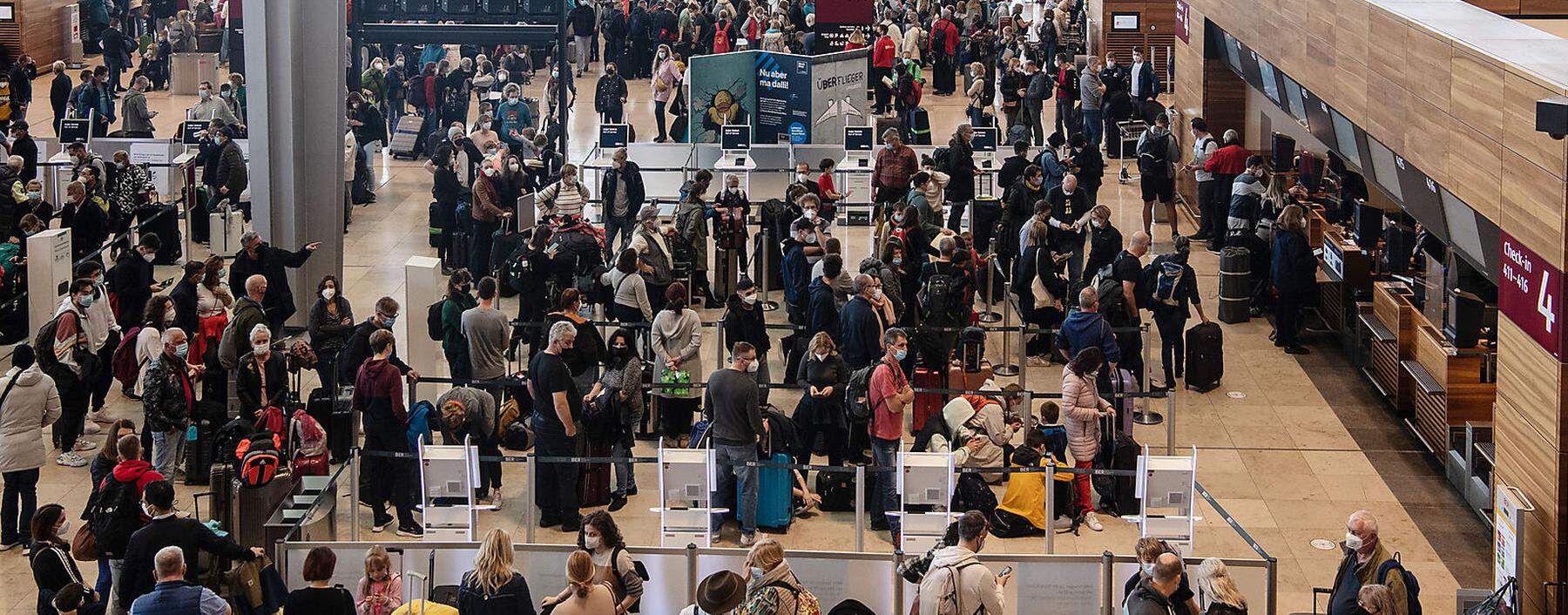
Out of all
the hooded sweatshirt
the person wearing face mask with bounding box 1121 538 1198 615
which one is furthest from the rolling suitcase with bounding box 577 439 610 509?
the person wearing face mask with bounding box 1121 538 1198 615

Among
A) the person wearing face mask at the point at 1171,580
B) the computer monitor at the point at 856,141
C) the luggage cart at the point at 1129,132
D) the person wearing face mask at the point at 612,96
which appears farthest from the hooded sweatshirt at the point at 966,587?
the person wearing face mask at the point at 612,96

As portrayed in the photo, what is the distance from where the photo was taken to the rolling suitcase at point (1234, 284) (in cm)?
1850

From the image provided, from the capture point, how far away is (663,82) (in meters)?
29.0

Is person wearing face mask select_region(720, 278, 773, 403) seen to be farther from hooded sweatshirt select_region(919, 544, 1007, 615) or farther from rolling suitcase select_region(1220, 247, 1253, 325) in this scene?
rolling suitcase select_region(1220, 247, 1253, 325)

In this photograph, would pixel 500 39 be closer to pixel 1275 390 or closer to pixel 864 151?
pixel 864 151

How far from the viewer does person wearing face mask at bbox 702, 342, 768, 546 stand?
12.2 m

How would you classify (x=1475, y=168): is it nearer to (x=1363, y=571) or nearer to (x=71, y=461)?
(x=1363, y=571)

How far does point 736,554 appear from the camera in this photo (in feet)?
34.1

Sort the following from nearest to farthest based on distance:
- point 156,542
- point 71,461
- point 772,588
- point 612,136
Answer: point 772,588
point 156,542
point 71,461
point 612,136

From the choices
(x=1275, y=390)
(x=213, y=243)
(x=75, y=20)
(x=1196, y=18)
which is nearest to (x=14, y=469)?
(x=213, y=243)

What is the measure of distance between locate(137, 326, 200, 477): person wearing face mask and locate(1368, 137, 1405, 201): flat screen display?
883 centimetres

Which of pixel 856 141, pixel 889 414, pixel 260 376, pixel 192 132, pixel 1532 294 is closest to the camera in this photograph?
pixel 1532 294

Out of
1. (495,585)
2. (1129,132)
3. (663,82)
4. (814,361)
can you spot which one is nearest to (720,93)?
(663,82)

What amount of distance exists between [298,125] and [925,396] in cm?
640
